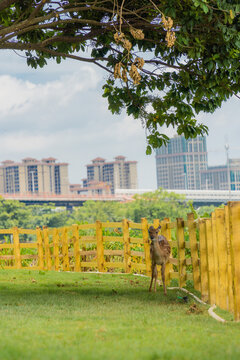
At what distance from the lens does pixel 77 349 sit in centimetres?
489

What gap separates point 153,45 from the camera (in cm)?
1086

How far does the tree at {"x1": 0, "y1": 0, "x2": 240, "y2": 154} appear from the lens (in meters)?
9.09

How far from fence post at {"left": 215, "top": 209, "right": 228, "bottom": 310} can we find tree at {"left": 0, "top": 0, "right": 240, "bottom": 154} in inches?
95.3

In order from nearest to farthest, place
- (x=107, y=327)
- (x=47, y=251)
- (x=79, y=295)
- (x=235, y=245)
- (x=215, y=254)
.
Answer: (x=107, y=327), (x=235, y=245), (x=215, y=254), (x=79, y=295), (x=47, y=251)

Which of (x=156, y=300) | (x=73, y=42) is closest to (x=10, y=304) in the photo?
(x=156, y=300)

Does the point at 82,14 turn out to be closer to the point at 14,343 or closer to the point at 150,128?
the point at 150,128

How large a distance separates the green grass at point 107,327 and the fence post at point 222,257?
1.14 ft

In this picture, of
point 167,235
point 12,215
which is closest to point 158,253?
point 167,235

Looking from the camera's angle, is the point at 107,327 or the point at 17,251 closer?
the point at 107,327

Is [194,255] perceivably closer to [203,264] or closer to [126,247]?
[203,264]

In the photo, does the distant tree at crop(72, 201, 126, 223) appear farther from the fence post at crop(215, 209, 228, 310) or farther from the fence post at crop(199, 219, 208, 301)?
the fence post at crop(215, 209, 228, 310)

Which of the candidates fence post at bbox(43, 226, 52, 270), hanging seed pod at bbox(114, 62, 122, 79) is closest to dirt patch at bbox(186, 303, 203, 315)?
hanging seed pod at bbox(114, 62, 122, 79)

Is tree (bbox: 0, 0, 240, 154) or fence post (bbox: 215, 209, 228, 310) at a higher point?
tree (bbox: 0, 0, 240, 154)

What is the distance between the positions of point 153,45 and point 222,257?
15.8 ft
